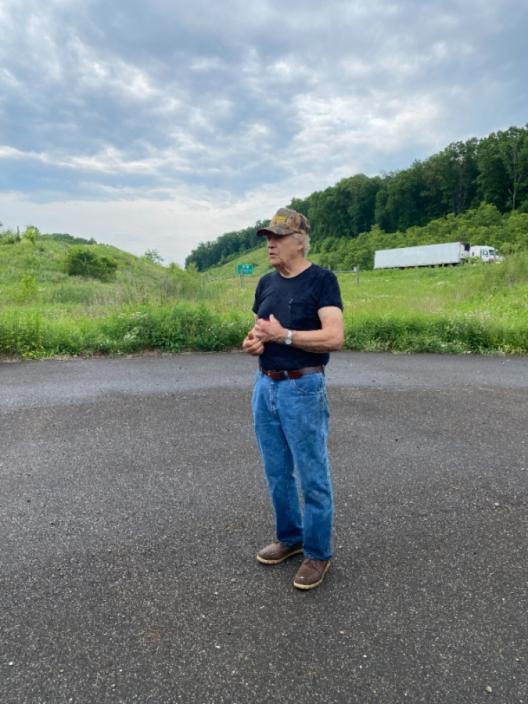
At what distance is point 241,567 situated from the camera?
2.72 metres

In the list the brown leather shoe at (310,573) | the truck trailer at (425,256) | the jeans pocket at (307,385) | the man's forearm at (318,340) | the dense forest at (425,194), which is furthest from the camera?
the dense forest at (425,194)

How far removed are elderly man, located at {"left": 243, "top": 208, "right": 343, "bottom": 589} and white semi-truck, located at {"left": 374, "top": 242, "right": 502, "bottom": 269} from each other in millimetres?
43283

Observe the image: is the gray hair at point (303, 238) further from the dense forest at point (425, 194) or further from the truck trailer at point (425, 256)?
the dense forest at point (425, 194)

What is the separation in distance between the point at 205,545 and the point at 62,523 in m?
1.03

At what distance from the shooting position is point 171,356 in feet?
28.0

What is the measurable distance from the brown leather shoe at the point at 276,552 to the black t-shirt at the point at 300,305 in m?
1.13

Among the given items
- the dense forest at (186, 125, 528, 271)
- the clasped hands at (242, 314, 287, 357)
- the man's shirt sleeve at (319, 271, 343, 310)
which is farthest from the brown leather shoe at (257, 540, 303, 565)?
the dense forest at (186, 125, 528, 271)

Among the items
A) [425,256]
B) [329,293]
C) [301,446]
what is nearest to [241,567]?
[301,446]

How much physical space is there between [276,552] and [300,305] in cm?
149

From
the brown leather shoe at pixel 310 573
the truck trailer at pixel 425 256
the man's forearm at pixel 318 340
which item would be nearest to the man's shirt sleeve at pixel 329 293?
the man's forearm at pixel 318 340

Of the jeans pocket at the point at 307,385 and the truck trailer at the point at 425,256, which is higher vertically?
the truck trailer at the point at 425,256

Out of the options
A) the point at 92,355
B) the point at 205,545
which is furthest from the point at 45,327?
the point at 205,545

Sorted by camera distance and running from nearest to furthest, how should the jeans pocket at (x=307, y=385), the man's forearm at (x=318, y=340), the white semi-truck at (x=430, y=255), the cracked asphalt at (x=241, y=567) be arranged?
the cracked asphalt at (x=241, y=567) → the man's forearm at (x=318, y=340) → the jeans pocket at (x=307, y=385) → the white semi-truck at (x=430, y=255)

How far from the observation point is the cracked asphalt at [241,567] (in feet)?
6.57
